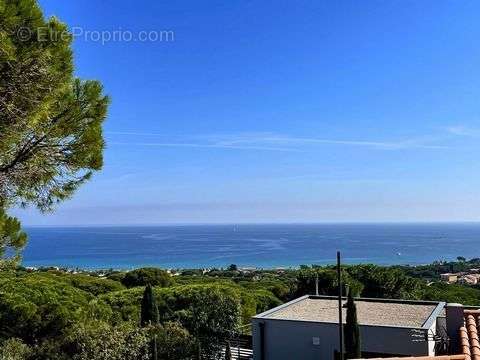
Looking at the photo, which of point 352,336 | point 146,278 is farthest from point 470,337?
point 146,278

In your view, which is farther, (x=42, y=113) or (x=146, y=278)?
(x=146, y=278)

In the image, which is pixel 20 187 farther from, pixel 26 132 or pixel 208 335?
pixel 208 335

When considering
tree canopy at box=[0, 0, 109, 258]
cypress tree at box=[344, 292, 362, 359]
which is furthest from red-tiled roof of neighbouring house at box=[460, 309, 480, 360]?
tree canopy at box=[0, 0, 109, 258]

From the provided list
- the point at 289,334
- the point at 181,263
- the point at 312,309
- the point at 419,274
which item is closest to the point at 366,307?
the point at 312,309

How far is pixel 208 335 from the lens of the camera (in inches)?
593

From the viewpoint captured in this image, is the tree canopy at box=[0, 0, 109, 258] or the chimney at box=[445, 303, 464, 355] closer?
the tree canopy at box=[0, 0, 109, 258]

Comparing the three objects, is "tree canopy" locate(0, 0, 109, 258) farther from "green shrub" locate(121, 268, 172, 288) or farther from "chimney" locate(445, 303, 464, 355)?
"green shrub" locate(121, 268, 172, 288)

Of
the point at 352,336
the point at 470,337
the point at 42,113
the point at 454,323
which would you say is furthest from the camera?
the point at 352,336

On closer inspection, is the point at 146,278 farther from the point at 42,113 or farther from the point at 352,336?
the point at 42,113

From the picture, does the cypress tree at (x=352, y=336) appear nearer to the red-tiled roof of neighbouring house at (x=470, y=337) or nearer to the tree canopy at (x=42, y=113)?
the red-tiled roof of neighbouring house at (x=470, y=337)

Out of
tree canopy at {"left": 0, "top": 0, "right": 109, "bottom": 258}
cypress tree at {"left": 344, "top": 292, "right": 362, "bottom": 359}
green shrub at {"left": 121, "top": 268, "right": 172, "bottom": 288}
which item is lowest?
green shrub at {"left": 121, "top": 268, "right": 172, "bottom": 288}

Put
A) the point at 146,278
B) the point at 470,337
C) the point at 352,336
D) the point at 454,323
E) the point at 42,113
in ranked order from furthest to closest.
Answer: the point at 146,278 < the point at 352,336 < the point at 454,323 < the point at 470,337 < the point at 42,113

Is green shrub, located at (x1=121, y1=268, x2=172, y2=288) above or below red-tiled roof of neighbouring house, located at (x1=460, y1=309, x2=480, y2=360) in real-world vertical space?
below

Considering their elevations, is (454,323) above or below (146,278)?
above
